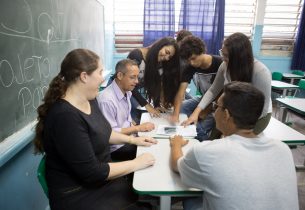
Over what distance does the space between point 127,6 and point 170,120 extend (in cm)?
401

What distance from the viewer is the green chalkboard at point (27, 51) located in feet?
4.27

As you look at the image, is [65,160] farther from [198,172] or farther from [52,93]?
[198,172]

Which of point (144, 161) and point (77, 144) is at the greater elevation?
point (77, 144)

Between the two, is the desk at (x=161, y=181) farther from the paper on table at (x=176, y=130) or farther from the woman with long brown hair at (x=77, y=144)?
the paper on table at (x=176, y=130)

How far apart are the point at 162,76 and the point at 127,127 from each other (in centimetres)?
69

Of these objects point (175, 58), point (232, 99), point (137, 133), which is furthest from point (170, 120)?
point (232, 99)

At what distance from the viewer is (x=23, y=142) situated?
1455 mm

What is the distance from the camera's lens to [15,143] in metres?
1.37

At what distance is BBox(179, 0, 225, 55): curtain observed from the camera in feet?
16.7

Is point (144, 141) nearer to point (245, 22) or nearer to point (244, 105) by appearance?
point (244, 105)

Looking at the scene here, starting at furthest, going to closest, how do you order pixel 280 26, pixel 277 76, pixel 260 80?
pixel 280 26, pixel 277 76, pixel 260 80

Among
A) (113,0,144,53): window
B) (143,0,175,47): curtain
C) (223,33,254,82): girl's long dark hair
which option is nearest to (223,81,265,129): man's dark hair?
(223,33,254,82): girl's long dark hair

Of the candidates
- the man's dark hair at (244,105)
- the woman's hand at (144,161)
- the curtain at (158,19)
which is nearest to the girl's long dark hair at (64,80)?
the woman's hand at (144,161)

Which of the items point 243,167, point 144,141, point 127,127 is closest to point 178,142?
point 144,141
